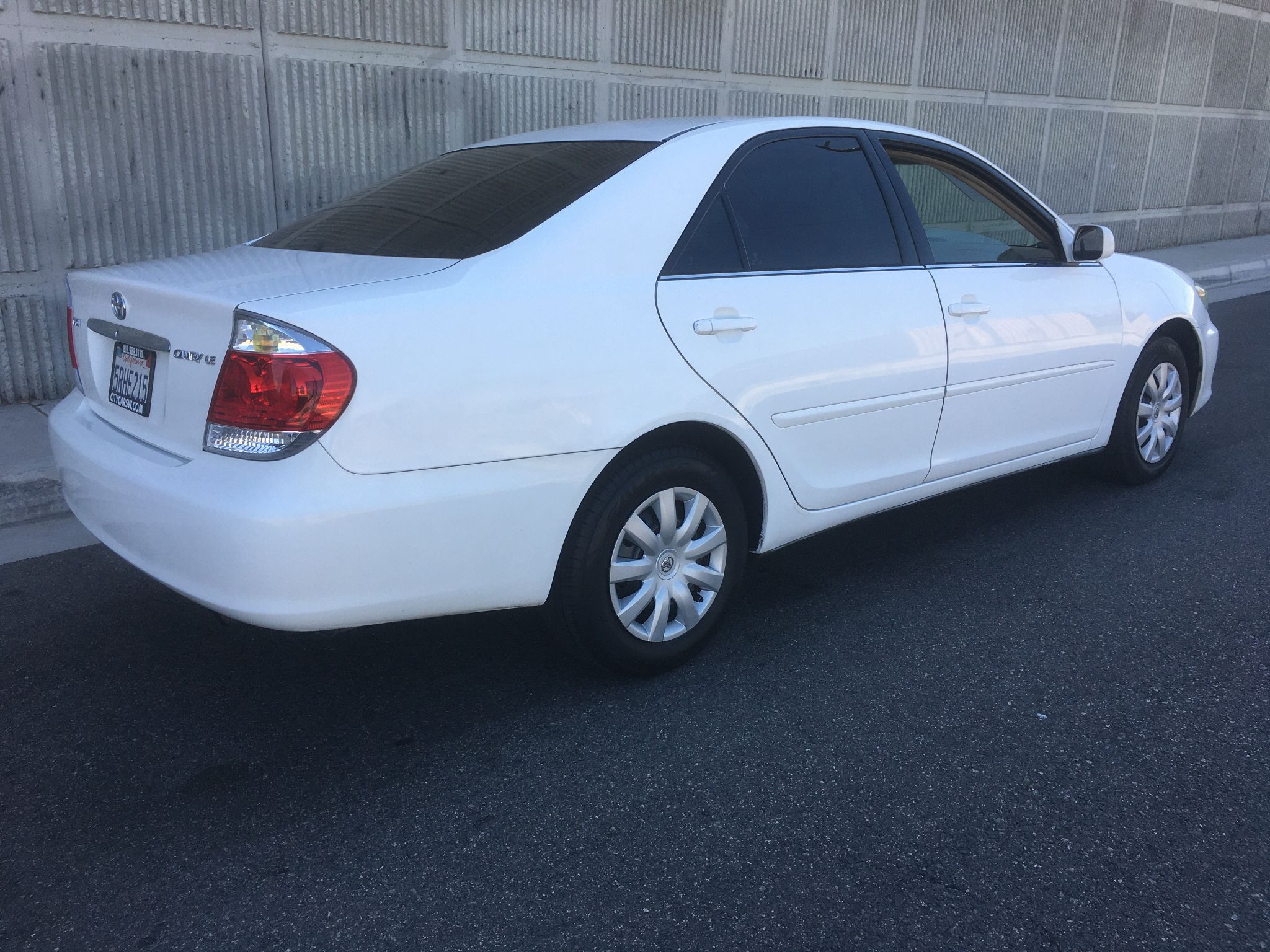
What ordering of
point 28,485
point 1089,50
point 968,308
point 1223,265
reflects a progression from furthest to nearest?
point 1223,265, point 1089,50, point 28,485, point 968,308

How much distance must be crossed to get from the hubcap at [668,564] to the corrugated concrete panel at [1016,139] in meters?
9.76

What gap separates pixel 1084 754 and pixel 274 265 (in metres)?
2.64

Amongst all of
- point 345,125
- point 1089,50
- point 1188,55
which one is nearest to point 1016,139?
point 1089,50

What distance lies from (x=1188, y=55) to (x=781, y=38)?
26.2 ft

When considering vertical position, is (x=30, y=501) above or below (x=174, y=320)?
below

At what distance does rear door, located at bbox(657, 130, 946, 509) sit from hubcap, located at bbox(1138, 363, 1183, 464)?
68.8 inches

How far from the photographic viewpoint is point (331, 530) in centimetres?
261

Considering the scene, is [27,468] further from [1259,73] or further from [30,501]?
[1259,73]

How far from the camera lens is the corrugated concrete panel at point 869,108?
10094mm

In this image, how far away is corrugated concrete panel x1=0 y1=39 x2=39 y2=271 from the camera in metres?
5.49

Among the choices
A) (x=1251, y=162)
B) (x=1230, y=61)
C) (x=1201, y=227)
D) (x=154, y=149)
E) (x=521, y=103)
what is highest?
(x=1230, y=61)

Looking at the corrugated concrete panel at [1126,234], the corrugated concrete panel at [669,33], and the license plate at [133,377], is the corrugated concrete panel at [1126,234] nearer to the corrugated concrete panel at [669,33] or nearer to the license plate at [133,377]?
the corrugated concrete panel at [669,33]

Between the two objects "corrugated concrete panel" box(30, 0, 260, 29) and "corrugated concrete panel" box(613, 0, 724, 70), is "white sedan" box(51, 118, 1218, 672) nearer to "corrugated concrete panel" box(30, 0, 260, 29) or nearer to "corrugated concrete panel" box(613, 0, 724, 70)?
"corrugated concrete panel" box(30, 0, 260, 29)

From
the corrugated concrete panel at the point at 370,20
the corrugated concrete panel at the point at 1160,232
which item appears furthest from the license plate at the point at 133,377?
the corrugated concrete panel at the point at 1160,232
